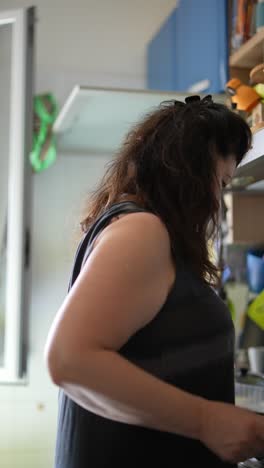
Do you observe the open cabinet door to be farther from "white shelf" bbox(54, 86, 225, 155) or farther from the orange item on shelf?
the orange item on shelf

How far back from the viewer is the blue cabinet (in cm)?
164

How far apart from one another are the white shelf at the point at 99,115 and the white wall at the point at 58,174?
0.28 feet

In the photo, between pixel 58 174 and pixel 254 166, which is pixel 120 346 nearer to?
pixel 254 166

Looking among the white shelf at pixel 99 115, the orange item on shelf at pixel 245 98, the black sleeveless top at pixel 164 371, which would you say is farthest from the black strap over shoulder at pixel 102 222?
the orange item on shelf at pixel 245 98

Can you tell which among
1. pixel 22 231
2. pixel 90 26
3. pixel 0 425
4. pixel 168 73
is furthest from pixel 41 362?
pixel 90 26

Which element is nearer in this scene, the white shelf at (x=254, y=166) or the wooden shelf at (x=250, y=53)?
the white shelf at (x=254, y=166)

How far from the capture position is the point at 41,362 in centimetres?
209

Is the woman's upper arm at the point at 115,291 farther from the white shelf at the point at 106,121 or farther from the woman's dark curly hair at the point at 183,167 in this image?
the white shelf at the point at 106,121

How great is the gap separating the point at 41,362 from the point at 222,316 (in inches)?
54.7

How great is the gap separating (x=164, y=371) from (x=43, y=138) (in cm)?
144

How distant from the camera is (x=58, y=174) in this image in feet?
7.13

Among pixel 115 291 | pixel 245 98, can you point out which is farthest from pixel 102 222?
pixel 245 98

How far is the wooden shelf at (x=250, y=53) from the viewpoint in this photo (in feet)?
4.79

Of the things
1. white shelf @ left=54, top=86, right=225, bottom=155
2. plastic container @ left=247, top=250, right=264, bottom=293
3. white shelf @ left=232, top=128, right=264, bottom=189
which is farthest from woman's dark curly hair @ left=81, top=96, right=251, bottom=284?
plastic container @ left=247, top=250, right=264, bottom=293
